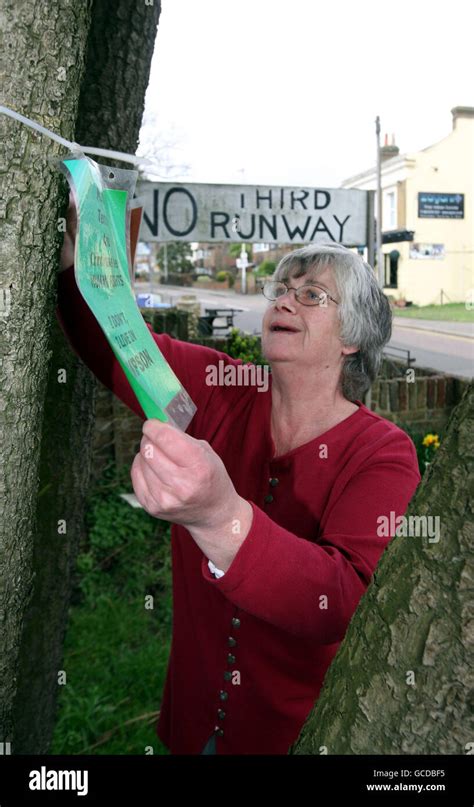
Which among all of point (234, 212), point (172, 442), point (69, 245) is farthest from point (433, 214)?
point (172, 442)

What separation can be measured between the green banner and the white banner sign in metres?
2.50

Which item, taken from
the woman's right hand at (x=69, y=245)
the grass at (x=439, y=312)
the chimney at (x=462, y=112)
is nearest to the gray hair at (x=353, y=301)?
the woman's right hand at (x=69, y=245)

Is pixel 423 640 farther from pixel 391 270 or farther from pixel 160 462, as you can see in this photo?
pixel 391 270

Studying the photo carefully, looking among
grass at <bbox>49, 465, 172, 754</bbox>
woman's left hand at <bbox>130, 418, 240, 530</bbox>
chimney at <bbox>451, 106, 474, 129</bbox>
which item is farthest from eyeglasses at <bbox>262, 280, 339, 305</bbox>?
chimney at <bbox>451, 106, 474, 129</bbox>

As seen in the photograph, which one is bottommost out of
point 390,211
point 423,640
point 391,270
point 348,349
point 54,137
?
point 423,640

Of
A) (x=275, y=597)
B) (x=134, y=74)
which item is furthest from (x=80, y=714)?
(x=134, y=74)

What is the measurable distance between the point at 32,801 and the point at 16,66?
0.99 metres

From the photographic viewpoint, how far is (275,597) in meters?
1.17

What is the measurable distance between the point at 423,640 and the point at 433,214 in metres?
32.0

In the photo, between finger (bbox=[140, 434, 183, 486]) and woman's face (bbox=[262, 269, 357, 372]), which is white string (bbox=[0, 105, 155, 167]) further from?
woman's face (bbox=[262, 269, 357, 372])

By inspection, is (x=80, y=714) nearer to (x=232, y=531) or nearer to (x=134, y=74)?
(x=232, y=531)

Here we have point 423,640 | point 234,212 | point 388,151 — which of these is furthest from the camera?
point 388,151

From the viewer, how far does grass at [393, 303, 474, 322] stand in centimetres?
2474

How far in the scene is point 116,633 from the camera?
149 inches
